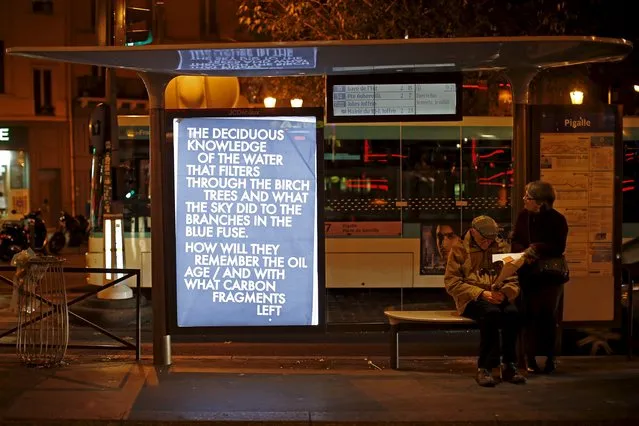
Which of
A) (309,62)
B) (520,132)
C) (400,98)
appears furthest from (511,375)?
(309,62)

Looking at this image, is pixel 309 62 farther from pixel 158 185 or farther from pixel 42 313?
pixel 42 313

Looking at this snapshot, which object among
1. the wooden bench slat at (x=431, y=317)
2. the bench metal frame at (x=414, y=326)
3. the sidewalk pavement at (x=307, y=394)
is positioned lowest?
the sidewalk pavement at (x=307, y=394)

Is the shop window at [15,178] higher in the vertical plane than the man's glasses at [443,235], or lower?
higher

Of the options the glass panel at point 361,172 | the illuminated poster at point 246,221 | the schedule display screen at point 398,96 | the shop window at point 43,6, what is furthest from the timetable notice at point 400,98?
the shop window at point 43,6

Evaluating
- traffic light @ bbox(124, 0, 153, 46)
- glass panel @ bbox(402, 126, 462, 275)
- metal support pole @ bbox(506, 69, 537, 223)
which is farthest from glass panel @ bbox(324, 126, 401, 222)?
metal support pole @ bbox(506, 69, 537, 223)

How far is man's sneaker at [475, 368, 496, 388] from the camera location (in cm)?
673

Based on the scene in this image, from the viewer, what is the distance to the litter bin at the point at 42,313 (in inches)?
289

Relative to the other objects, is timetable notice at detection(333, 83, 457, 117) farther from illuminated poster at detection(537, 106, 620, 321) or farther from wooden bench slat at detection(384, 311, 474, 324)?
wooden bench slat at detection(384, 311, 474, 324)

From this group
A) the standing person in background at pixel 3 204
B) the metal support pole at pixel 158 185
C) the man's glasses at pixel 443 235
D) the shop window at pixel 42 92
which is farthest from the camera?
the shop window at pixel 42 92

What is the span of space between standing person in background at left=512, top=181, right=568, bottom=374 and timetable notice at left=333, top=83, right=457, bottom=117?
3.59 feet

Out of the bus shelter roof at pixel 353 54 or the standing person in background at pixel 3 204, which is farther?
the standing person in background at pixel 3 204

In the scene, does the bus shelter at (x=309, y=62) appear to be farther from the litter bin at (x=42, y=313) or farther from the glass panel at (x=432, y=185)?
the glass panel at (x=432, y=185)

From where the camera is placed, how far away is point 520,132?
290 inches

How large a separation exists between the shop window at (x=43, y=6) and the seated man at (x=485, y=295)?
80.7 ft
